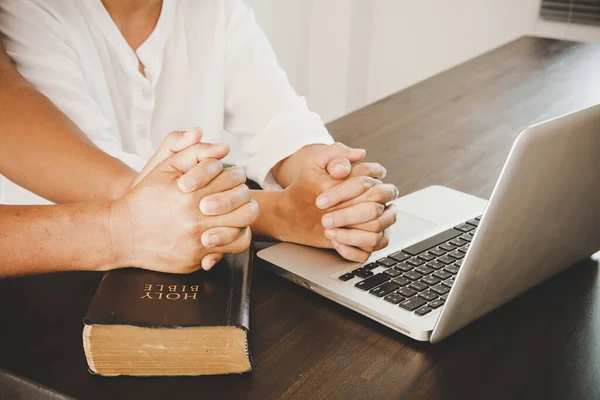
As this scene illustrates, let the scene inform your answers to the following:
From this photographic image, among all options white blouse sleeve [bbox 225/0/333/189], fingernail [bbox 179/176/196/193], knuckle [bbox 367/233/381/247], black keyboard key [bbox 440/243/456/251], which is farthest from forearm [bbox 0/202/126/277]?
white blouse sleeve [bbox 225/0/333/189]

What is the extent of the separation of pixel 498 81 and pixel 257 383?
56.3 inches

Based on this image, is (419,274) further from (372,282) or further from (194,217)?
(194,217)

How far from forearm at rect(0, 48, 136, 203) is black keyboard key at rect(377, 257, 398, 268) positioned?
14.6 inches

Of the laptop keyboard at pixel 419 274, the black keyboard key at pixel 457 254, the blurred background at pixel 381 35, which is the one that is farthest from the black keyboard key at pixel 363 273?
the blurred background at pixel 381 35

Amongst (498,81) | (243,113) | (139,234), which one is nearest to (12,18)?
(243,113)

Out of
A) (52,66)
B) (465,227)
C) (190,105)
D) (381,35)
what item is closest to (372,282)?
(465,227)

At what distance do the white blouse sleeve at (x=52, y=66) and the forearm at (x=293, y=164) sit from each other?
28 cm

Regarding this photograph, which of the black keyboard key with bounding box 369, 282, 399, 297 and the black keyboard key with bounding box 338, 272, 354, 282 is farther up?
the black keyboard key with bounding box 369, 282, 399, 297

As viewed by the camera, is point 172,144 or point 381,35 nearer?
point 172,144

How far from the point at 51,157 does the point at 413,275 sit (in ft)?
1.79

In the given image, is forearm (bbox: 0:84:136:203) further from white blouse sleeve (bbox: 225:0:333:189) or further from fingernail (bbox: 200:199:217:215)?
white blouse sleeve (bbox: 225:0:333:189)

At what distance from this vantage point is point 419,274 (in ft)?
2.85

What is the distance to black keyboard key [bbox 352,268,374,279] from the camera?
2.88 ft

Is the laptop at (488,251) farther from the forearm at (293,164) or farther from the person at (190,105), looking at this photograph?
the forearm at (293,164)
